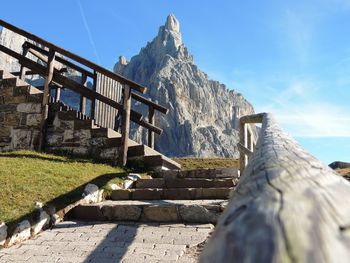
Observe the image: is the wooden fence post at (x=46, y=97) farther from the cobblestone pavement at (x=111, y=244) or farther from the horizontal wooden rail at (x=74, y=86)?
the cobblestone pavement at (x=111, y=244)

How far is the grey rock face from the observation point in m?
92.0

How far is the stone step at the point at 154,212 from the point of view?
4.76 metres

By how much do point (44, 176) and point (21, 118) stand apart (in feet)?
10.9

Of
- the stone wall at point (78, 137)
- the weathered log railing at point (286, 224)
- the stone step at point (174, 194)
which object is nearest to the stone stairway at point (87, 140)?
the stone wall at point (78, 137)

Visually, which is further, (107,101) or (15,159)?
(107,101)

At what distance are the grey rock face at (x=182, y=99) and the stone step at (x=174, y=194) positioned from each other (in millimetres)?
76840

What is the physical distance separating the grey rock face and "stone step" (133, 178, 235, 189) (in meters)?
76.1

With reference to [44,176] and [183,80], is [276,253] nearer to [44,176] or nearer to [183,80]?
[44,176]

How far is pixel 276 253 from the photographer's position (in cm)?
47

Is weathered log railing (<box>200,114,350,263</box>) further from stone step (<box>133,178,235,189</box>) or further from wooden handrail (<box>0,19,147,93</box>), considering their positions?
wooden handrail (<box>0,19,147,93</box>)

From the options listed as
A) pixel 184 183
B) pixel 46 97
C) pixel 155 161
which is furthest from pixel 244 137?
pixel 46 97

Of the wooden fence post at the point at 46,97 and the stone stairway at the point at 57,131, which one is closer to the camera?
the stone stairway at the point at 57,131

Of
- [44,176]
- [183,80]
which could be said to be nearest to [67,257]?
[44,176]

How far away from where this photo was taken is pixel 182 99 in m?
97.9
